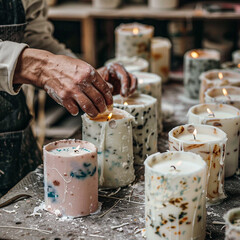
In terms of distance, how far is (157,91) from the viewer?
69.7 inches

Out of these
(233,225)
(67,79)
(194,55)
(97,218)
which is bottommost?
(97,218)

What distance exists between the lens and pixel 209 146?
123 cm

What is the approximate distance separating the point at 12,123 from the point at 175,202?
0.88 metres

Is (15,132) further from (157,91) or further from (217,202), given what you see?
(217,202)

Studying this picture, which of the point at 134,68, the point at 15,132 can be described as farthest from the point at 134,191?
the point at 134,68

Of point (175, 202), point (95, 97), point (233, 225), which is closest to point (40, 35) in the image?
point (95, 97)

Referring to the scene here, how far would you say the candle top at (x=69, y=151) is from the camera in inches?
48.2

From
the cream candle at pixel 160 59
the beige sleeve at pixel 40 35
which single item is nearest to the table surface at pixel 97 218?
the beige sleeve at pixel 40 35

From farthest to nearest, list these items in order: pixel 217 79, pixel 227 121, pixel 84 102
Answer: pixel 217 79
pixel 227 121
pixel 84 102

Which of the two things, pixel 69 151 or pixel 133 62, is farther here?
pixel 133 62

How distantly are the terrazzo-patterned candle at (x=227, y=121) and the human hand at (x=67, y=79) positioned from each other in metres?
0.29

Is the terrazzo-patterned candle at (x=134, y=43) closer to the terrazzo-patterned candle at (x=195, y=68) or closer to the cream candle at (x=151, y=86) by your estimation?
the terrazzo-patterned candle at (x=195, y=68)

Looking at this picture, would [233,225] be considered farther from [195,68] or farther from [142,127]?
[195,68]

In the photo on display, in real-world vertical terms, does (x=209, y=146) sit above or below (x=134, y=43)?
below
